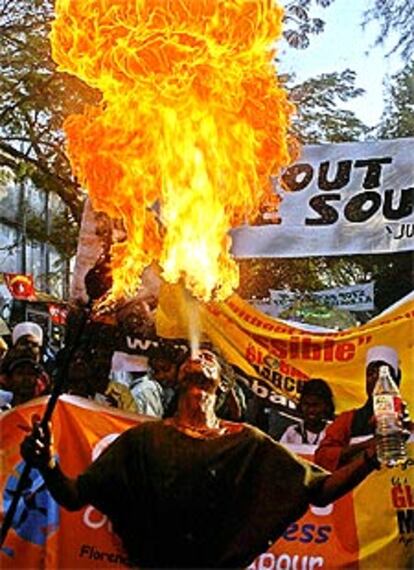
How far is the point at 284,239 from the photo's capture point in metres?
8.15

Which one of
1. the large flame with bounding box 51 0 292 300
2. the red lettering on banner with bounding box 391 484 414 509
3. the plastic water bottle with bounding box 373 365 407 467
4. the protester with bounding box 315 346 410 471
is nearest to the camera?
the plastic water bottle with bounding box 373 365 407 467

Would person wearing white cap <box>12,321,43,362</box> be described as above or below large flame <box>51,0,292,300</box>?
below

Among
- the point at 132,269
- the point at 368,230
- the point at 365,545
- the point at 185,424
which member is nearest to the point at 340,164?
the point at 368,230

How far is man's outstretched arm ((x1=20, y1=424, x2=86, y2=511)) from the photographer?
4207mm

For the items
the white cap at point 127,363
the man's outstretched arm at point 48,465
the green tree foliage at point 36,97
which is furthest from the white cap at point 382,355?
the green tree foliage at point 36,97

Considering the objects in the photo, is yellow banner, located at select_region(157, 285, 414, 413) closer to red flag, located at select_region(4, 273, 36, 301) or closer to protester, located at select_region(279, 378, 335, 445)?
protester, located at select_region(279, 378, 335, 445)

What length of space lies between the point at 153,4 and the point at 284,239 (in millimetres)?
2977

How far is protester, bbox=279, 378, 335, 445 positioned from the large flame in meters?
1.63

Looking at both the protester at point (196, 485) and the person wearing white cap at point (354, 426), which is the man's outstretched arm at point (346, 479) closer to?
the protester at point (196, 485)

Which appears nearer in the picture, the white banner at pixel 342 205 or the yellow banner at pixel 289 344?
Result: the yellow banner at pixel 289 344

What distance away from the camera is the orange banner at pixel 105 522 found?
20.1 feet

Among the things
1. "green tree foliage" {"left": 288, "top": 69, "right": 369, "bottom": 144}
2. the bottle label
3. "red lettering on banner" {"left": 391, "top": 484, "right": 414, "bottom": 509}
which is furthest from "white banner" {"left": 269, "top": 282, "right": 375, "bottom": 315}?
the bottle label

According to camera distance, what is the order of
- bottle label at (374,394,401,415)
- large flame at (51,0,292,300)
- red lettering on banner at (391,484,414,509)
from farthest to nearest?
red lettering on banner at (391,484,414,509) → large flame at (51,0,292,300) → bottle label at (374,394,401,415)

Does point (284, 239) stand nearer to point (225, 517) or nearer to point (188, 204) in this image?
point (188, 204)
